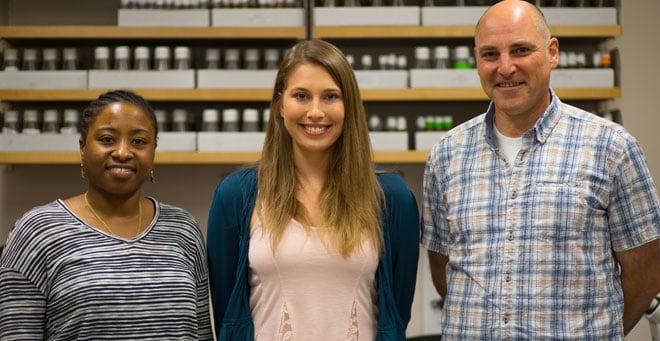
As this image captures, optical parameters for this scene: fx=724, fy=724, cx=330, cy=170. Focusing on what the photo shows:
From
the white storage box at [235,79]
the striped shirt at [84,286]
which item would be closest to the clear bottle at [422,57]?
the white storage box at [235,79]

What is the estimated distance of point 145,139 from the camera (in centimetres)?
147

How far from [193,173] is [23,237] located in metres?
1.65

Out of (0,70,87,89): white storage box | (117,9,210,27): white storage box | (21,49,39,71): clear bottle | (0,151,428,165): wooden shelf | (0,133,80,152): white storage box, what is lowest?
(0,151,428,165): wooden shelf

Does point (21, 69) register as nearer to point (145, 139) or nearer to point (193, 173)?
point (193, 173)

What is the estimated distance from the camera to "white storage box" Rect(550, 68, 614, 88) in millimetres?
2744

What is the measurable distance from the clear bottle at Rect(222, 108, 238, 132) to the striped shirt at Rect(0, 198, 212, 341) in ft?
4.34

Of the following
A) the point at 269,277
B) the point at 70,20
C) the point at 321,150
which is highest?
the point at 70,20

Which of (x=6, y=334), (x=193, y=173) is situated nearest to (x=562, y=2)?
(x=193, y=173)

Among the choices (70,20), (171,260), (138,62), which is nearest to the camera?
(171,260)

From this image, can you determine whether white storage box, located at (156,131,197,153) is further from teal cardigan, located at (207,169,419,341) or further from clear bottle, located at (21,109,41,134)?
teal cardigan, located at (207,169,419,341)

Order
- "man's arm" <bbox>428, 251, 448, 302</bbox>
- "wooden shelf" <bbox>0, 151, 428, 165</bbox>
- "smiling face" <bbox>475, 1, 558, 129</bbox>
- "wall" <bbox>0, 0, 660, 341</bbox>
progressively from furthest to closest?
"wall" <bbox>0, 0, 660, 341</bbox>, "wooden shelf" <bbox>0, 151, 428, 165</bbox>, "man's arm" <bbox>428, 251, 448, 302</bbox>, "smiling face" <bbox>475, 1, 558, 129</bbox>

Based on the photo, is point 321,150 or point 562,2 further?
point 562,2

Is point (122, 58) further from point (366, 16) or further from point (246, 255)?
point (246, 255)

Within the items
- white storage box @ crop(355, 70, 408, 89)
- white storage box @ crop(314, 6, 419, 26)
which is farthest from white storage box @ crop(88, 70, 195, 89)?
white storage box @ crop(355, 70, 408, 89)
